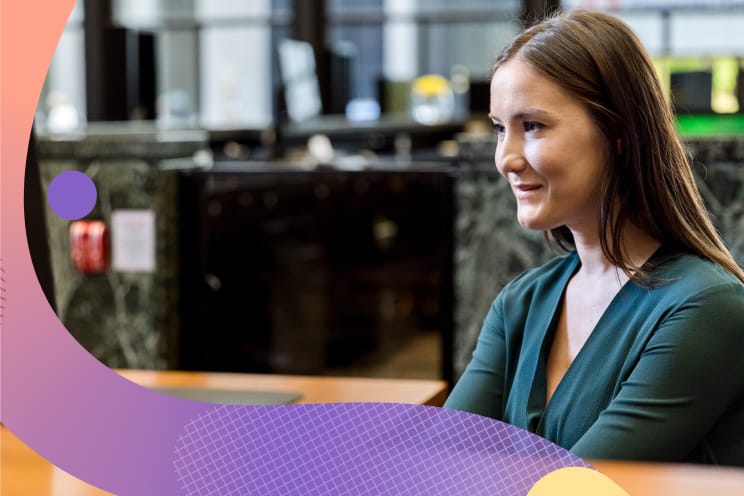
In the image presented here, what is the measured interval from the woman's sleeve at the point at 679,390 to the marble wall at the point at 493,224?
4.99 feet

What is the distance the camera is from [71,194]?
107cm

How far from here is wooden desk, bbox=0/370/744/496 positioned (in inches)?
34.0

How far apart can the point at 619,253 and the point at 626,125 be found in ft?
0.46

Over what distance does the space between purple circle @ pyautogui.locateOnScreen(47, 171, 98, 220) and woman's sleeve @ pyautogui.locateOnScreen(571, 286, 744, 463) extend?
54 cm

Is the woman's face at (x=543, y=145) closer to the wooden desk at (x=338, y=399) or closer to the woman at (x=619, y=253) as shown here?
the woman at (x=619, y=253)

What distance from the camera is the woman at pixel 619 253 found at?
1.14 m

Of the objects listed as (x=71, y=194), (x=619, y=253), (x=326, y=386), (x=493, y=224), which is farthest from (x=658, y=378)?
(x=493, y=224)

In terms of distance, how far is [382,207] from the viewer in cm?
391

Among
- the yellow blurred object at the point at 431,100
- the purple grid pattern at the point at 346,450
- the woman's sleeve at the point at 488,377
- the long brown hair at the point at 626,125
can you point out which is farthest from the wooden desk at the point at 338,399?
the yellow blurred object at the point at 431,100

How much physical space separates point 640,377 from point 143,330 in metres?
2.22

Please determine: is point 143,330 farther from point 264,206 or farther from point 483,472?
point 483,472

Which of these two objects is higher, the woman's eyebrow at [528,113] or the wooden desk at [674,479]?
the woman's eyebrow at [528,113]

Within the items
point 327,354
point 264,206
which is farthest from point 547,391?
point 327,354

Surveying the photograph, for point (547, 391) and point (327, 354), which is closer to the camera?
point (547, 391)
